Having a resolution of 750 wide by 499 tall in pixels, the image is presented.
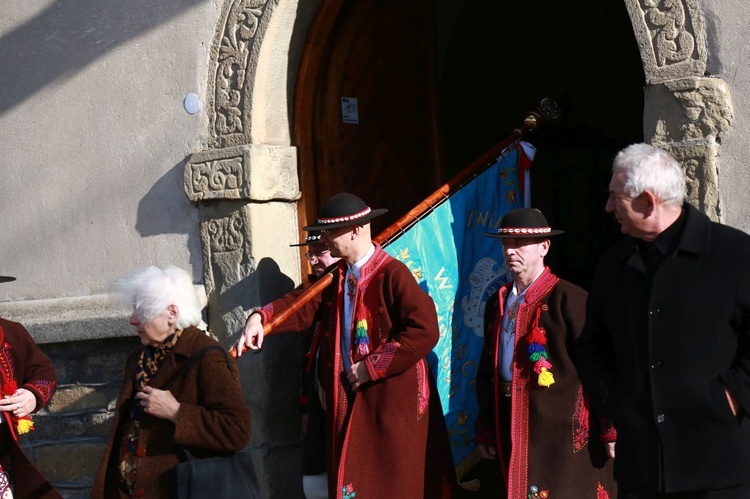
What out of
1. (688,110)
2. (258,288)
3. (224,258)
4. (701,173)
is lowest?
(258,288)

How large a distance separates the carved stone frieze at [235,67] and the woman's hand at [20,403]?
64.4 inches

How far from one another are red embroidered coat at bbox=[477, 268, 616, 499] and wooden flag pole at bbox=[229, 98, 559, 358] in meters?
0.86

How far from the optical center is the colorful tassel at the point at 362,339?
4559 millimetres

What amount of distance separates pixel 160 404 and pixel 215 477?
0.33m

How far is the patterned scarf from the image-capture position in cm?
425

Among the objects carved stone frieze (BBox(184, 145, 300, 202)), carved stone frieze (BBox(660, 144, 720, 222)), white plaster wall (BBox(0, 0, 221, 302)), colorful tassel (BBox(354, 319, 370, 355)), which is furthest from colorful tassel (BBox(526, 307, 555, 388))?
white plaster wall (BBox(0, 0, 221, 302))

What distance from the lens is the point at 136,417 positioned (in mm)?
4312

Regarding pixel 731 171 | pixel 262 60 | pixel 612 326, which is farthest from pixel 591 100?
pixel 612 326

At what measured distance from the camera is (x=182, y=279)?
14.6 ft

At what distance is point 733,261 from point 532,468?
58.4 inches

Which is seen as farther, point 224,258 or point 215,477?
point 224,258

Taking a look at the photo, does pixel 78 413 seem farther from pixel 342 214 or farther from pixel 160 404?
pixel 342 214

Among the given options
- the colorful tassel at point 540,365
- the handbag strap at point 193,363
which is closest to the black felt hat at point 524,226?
the colorful tassel at point 540,365

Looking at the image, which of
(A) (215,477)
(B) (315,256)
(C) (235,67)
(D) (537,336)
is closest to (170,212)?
(C) (235,67)
